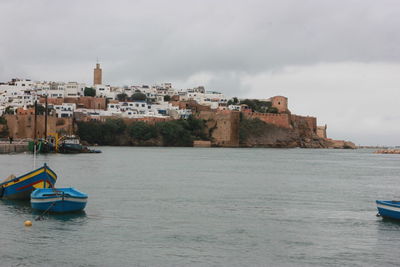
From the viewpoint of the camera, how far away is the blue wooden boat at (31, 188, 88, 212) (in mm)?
19453

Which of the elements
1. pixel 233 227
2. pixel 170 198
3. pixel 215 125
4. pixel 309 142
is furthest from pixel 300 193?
pixel 309 142

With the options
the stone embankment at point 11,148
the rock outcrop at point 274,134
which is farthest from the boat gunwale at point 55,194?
the rock outcrop at point 274,134

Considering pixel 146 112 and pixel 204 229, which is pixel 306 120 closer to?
pixel 146 112

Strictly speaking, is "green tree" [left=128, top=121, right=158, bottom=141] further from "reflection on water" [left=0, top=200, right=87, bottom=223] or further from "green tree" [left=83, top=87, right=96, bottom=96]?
"reflection on water" [left=0, top=200, right=87, bottom=223]

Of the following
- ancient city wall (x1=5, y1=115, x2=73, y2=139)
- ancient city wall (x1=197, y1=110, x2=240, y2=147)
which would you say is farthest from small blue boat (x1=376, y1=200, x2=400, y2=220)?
ancient city wall (x1=197, y1=110, x2=240, y2=147)

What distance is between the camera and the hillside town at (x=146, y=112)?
294ft

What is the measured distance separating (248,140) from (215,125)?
7596 millimetres

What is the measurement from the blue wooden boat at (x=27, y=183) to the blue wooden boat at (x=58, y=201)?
6.77 feet

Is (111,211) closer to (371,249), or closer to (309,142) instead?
(371,249)

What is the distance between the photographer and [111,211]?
68.6 feet

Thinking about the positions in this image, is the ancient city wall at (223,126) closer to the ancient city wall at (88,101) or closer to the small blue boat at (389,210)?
the ancient city wall at (88,101)

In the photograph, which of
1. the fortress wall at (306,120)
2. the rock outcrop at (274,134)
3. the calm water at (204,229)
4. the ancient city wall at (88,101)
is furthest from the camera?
the fortress wall at (306,120)

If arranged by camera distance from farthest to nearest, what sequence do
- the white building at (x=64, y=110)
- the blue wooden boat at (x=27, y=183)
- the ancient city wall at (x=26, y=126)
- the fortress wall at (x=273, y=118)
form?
1. the fortress wall at (x=273, y=118)
2. the white building at (x=64, y=110)
3. the ancient city wall at (x=26, y=126)
4. the blue wooden boat at (x=27, y=183)

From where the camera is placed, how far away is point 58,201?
1944cm
